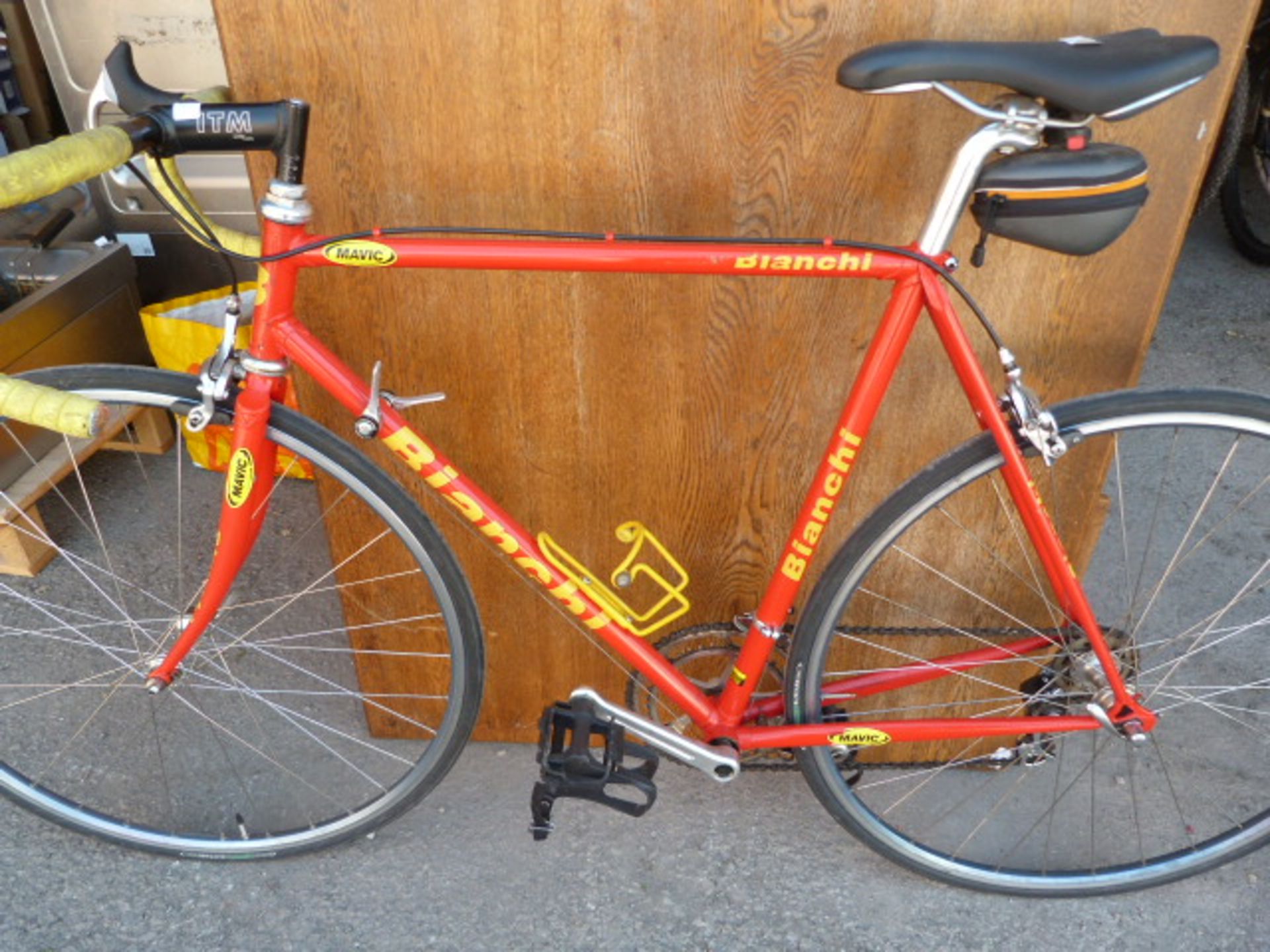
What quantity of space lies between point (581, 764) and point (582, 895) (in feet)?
1.36

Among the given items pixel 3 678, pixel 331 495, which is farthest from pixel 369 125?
pixel 3 678

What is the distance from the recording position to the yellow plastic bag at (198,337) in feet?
9.14

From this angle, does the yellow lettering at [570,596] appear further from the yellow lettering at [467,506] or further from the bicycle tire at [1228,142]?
the bicycle tire at [1228,142]

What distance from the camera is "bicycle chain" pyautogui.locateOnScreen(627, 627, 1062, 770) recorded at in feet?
6.29

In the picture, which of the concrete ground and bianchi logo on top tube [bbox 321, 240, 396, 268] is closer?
bianchi logo on top tube [bbox 321, 240, 396, 268]

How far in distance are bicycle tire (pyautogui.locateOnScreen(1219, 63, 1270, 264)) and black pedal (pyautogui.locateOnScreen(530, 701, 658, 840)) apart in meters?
3.98

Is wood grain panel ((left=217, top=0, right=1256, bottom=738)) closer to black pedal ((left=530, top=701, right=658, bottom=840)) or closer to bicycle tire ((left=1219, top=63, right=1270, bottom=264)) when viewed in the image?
black pedal ((left=530, top=701, right=658, bottom=840))

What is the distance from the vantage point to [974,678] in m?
2.07

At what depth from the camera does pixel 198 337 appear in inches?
110

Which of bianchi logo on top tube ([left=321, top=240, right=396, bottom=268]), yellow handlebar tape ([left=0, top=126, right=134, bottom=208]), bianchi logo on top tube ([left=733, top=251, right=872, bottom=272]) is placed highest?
yellow handlebar tape ([left=0, top=126, right=134, bottom=208])

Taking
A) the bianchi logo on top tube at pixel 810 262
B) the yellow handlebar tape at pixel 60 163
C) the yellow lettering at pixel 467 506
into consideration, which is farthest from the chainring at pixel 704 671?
the yellow handlebar tape at pixel 60 163

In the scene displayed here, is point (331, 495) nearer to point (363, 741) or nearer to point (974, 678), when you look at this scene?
point (363, 741)

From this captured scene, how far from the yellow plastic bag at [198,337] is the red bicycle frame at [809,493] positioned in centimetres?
123

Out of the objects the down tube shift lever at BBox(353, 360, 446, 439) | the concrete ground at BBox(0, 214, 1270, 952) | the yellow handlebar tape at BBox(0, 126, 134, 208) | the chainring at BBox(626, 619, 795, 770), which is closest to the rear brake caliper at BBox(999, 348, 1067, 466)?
the chainring at BBox(626, 619, 795, 770)
